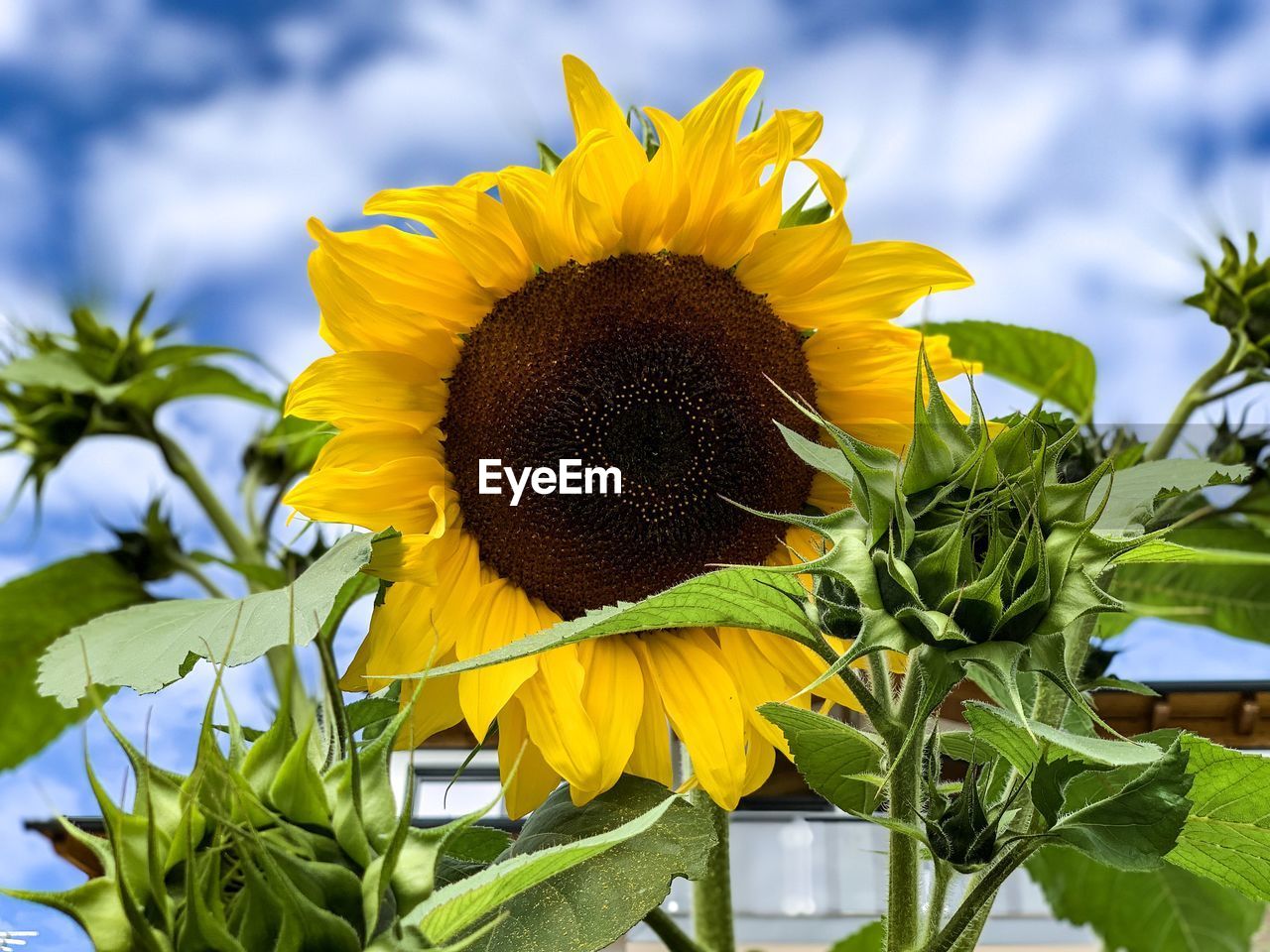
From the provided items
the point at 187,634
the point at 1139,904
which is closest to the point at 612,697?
the point at 187,634

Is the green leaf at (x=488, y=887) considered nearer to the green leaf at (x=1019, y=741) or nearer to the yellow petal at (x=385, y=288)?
the green leaf at (x=1019, y=741)

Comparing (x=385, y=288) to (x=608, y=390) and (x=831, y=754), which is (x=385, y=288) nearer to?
(x=608, y=390)

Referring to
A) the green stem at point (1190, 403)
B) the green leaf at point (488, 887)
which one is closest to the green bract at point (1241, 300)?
the green stem at point (1190, 403)

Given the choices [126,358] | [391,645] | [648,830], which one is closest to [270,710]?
[391,645]

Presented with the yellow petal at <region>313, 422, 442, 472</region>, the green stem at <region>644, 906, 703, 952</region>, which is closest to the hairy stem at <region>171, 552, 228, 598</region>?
the yellow petal at <region>313, 422, 442, 472</region>

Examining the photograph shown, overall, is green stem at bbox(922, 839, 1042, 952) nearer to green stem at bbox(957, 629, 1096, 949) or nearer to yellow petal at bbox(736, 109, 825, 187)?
green stem at bbox(957, 629, 1096, 949)
